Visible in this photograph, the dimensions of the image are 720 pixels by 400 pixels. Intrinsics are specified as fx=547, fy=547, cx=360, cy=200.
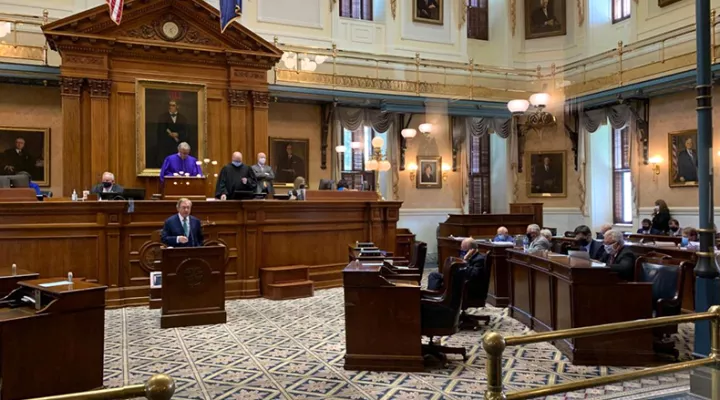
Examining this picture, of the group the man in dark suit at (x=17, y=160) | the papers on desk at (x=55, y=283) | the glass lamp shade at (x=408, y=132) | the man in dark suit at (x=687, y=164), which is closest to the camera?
the papers on desk at (x=55, y=283)

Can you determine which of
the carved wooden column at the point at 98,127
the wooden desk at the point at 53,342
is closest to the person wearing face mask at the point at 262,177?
the carved wooden column at the point at 98,127

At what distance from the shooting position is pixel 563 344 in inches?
233

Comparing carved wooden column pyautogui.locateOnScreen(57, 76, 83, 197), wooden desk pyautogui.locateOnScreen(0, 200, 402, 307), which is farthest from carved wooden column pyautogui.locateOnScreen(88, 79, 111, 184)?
wooden desk pyautogui.locateOnScreen(0, 200, 402, 307)

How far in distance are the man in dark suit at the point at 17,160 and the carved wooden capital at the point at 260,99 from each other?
5.37 metres

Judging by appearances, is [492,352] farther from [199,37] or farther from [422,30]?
[422,30]

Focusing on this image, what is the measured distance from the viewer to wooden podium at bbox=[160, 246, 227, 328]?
7083 mm

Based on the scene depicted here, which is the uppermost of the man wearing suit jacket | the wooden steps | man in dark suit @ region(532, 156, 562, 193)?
man in dark suit @ region(532, 156, 562, 193)

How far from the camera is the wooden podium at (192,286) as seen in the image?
23.2ft

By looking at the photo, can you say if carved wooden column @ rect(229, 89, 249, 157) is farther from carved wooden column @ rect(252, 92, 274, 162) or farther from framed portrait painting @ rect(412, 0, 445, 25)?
framed portrait painting @ rect(412, 0, 445, 25)

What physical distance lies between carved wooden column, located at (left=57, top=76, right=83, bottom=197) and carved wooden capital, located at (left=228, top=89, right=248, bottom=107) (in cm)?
311

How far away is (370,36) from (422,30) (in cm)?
179

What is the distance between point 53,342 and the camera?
4.24m

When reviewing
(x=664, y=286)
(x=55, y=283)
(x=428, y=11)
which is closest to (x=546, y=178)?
(x=428, y=11)

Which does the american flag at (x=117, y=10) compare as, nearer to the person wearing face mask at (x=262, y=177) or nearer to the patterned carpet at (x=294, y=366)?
the person wearing face mask at (x=262, y=177)
